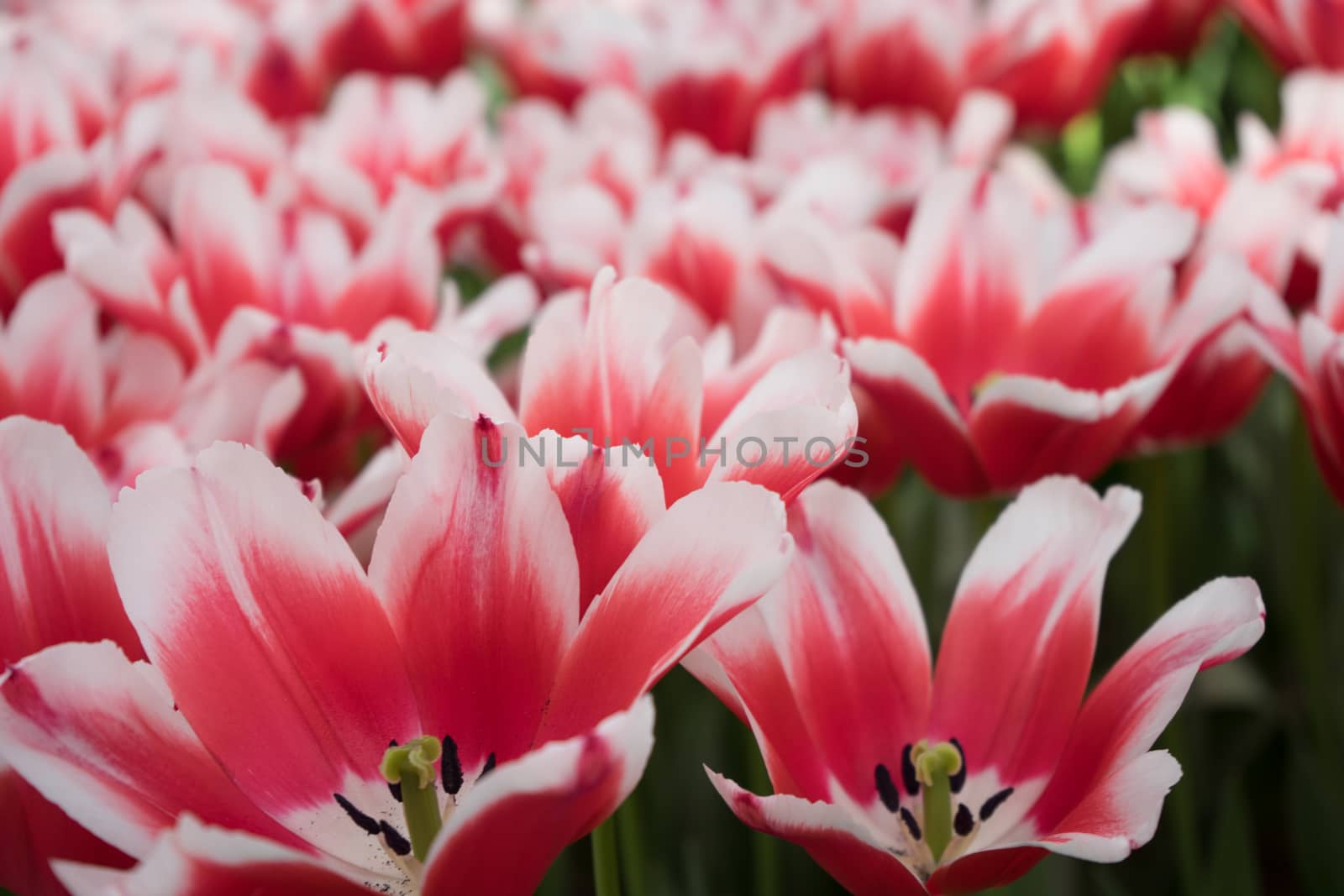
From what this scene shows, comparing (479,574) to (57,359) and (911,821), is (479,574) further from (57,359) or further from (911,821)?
(57,359)

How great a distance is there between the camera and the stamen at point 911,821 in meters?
0.60

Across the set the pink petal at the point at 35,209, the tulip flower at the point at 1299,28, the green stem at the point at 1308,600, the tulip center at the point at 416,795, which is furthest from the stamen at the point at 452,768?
the tulip flower at the point at 1299,28

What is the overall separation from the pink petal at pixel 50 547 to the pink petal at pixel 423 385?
0.11 meters

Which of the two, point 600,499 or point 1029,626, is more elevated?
point 600,499

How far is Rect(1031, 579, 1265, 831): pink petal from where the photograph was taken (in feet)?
1.51

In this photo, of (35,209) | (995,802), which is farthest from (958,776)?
(35,209)

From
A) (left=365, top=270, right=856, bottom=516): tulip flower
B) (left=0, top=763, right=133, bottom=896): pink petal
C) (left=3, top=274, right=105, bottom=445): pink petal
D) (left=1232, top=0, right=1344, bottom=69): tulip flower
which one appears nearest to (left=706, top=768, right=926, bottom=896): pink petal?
(left=365, top=270, right=856, bottom=516): tulip flower

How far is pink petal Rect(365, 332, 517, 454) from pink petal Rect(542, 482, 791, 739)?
0.08 meters

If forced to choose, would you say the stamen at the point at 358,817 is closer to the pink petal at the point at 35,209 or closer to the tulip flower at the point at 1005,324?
the tulip flower at the point at 1005,324

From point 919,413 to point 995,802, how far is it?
187mm

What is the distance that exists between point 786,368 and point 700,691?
0.57m

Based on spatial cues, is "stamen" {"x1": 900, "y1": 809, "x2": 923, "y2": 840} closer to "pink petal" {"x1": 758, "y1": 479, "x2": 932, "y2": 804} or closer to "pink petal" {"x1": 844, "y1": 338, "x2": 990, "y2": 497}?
"pink petal" {"x1": 758, "y1": 479, "x2": 932, "y2": 804}

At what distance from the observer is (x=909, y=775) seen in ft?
1.97

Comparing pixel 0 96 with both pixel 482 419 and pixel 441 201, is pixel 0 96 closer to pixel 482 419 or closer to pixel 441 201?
pixel 441 201
